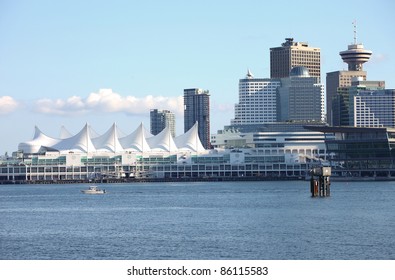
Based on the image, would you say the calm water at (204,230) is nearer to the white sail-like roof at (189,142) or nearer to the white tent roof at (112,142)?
the white tent roof at (112,142)

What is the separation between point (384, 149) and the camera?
123 m

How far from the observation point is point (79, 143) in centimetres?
16050

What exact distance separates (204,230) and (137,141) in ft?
381

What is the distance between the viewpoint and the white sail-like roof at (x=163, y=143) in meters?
166

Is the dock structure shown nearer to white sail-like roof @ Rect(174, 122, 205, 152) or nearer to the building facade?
the building facade

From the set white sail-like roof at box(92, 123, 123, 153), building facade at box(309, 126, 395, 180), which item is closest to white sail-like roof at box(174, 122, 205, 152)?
white sail-like roof at box(92, 123, 123, 153)

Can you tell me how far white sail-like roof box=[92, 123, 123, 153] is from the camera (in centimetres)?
16195

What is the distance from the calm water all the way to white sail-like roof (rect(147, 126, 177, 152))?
302 ft

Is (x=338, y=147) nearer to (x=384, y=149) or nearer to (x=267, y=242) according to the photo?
(x=384, y=149)

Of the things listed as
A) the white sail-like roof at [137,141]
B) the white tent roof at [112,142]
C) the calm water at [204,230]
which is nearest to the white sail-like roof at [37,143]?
the white tent roof at [112,142]

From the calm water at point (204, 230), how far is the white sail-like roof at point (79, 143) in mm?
86084

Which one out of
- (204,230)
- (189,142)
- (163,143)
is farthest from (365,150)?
(204,230)
